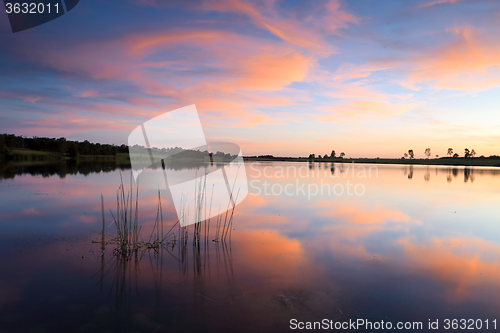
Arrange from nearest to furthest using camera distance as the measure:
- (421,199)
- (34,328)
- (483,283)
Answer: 1. (34,328)
2. (483,283)
3. (421,199)

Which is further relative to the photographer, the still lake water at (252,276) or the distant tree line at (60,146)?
the distant tree line at (60,146)

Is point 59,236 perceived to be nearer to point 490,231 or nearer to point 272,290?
point 272,290

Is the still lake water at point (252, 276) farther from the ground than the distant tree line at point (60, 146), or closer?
closer

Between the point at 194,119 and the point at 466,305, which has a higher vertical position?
the point at 194,119

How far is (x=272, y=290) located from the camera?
511cm

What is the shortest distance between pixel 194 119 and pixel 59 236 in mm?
5007

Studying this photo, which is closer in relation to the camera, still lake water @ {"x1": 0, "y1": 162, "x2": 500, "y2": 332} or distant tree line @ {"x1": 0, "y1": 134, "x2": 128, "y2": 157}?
still lake water @ {"x1": 0, "y1": 162, "x2": 500, "y2": 332}

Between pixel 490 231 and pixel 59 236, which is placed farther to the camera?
pixel 490 231

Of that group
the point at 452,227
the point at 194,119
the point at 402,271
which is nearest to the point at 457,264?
the point at 402,271

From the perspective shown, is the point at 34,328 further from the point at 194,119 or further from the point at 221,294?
the point at 194,119

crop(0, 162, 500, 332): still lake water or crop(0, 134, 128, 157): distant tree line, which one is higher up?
crop(0, 134, 128, 157): distant tree line

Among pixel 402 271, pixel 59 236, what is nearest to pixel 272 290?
pixel 402 271

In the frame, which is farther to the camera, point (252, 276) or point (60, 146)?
point (60, 146)

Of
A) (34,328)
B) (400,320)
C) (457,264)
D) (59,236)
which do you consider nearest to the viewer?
(34,328)
